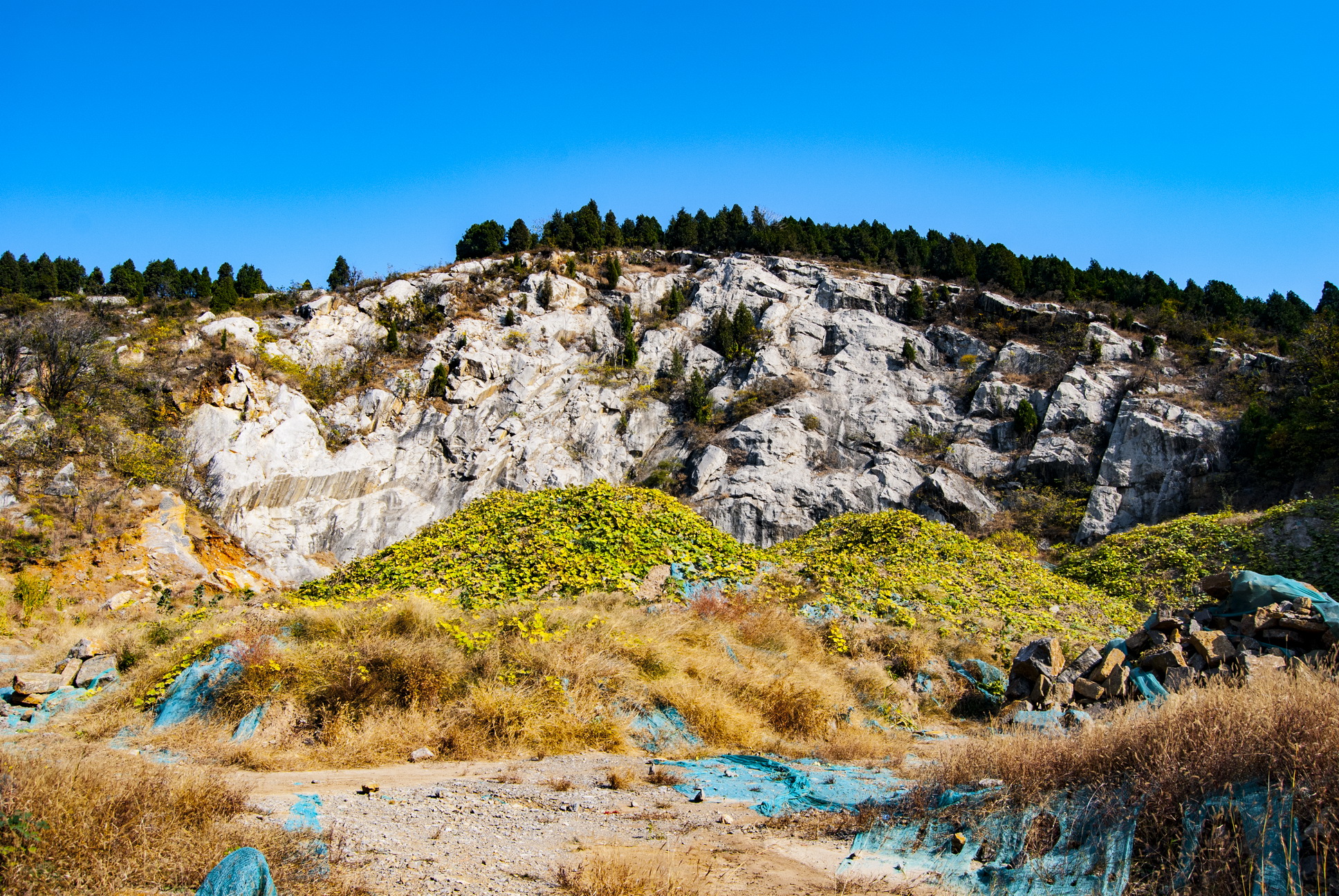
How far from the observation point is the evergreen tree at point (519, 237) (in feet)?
151

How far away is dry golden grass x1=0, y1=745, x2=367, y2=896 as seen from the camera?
3.42 meters

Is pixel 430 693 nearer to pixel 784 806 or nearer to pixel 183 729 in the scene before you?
pixel 183 729

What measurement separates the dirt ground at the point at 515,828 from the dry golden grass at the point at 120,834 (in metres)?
0.40

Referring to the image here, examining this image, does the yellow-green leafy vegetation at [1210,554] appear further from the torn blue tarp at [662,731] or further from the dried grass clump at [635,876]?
the dried grass clump at [635,876]

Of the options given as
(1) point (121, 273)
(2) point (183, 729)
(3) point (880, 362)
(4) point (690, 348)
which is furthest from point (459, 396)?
(1) point (121, 273)

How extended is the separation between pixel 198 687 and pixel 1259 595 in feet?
45.1

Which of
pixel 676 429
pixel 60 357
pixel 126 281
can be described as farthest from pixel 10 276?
pixel 676 429

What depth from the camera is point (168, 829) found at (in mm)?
3938

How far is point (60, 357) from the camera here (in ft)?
82.6

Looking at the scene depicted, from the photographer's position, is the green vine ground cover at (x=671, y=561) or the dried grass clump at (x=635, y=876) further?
the green vine ground cover at (x=671, y=561)

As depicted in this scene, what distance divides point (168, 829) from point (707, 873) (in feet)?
10.5

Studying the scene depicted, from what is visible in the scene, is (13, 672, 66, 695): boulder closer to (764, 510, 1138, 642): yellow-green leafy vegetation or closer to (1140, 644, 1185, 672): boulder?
(764, 510, 1138, 642): yellow-green leafy vegetation

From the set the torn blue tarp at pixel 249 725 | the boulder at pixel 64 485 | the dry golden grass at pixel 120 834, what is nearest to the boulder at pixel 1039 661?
the dry golden grass at pixel 120 834

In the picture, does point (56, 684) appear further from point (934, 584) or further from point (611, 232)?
point (611, 232)
